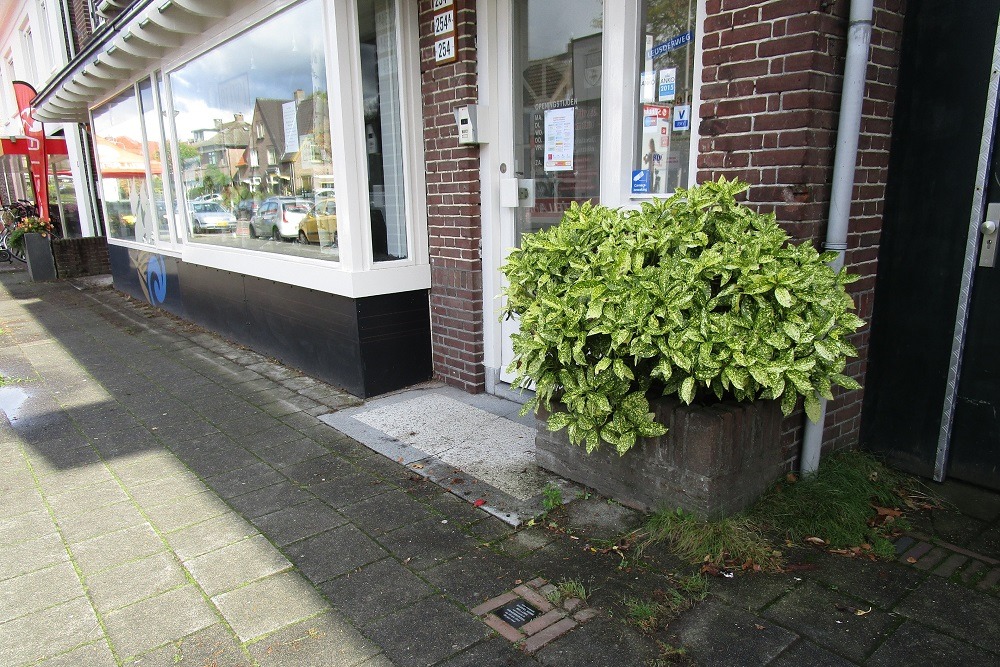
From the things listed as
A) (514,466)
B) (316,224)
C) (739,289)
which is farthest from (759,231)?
(316,224)

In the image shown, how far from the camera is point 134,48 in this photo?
7262 mm

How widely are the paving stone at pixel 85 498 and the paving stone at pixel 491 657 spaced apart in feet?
7.52

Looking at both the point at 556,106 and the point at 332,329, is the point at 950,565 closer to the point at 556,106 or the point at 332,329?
the point at 556,106

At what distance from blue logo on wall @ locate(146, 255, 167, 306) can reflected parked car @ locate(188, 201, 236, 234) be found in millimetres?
1298

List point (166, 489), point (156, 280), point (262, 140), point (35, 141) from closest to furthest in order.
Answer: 1. point (166, 489)
2. point (262, 140)
3. point (156, 280)
4. point (35, 141)

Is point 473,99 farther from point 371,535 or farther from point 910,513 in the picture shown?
point 910,513

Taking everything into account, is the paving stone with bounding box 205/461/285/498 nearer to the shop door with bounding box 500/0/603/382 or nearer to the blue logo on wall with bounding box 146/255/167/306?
the shop door with bounding box 500/0/603/382

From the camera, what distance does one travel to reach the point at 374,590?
2.65m

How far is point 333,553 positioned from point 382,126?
10.4ft

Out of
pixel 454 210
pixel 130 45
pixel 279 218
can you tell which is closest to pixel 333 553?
pixel 454 210

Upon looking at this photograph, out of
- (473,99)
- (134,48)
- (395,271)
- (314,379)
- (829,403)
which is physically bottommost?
(314,379)

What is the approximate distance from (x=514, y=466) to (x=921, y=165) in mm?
2529

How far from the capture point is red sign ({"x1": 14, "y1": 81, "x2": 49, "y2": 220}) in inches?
508

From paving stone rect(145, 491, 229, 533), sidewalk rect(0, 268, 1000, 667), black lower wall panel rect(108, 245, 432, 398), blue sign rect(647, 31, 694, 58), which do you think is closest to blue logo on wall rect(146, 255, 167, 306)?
black lower wall panel rect(108, 245, 432, 398)
